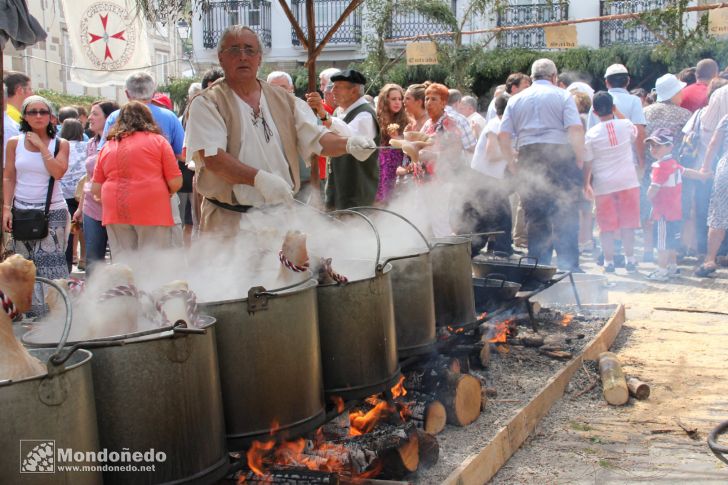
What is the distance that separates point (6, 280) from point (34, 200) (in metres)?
4.31

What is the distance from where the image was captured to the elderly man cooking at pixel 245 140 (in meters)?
3.68

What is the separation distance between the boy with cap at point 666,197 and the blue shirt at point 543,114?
1609 millimetres

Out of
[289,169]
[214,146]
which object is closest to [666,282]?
[289,169]

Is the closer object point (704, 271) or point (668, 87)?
point (704, 271)

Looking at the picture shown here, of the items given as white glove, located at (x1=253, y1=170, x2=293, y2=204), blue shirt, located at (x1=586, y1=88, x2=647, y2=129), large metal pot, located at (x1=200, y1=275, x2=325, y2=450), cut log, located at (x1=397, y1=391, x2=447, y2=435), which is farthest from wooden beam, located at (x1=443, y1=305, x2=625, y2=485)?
blue shirt, located at (x1=586, y1=88, x2=647, y2=129)

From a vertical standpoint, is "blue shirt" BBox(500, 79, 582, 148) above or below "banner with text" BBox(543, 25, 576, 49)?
below

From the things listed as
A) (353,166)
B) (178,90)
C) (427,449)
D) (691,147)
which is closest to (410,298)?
(427,449)

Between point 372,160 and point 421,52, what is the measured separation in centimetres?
871

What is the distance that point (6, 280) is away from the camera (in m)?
2.30

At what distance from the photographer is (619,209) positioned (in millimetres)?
A: 8766

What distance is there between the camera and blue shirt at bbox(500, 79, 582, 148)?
7.76m

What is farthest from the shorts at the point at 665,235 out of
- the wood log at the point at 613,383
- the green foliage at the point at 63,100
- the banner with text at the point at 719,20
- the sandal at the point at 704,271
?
the green foliage at the point at 63,100

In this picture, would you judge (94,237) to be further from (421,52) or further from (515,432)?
(421,52)

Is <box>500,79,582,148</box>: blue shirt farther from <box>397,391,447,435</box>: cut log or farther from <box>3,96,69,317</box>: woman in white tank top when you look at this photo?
<box>397,391,447,435</box>: cut log
